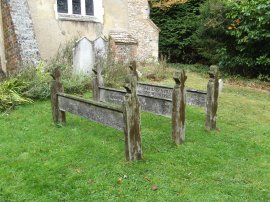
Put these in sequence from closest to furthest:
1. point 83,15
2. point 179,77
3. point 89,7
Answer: point 179,77, point 83,15, point 89,7

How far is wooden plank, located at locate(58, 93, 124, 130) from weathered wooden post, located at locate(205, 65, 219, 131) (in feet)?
7.33

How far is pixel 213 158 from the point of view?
5469 mm

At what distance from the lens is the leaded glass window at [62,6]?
1370 cm

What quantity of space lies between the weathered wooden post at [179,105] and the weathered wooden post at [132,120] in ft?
3.16

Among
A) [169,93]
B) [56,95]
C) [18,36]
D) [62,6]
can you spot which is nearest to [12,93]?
[56,95]

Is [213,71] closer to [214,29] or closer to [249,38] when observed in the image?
[249,38]

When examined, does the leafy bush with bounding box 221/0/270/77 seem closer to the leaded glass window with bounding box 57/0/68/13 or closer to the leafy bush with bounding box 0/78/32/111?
the leaded glass window with bounding box 57/0/68/13

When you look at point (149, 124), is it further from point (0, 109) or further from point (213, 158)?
point (0, 109)

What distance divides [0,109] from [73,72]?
347 cm

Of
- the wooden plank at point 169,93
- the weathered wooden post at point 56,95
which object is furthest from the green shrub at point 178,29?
the weathered wooden post at point 56,95

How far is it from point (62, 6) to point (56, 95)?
8.05 meters

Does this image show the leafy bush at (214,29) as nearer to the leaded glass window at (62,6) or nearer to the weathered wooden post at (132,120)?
the leaded glass window at (62,6)

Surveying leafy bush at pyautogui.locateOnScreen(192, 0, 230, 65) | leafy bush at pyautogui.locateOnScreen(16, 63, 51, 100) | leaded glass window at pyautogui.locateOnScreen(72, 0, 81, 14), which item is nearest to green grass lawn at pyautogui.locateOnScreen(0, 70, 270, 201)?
leafy bush at pyautogui.locateOnScreen(16, 63, 51, 100)

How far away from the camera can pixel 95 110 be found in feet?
18.7
